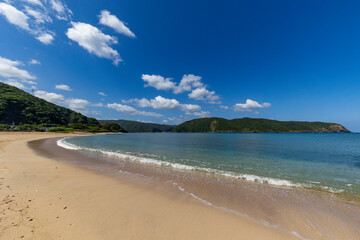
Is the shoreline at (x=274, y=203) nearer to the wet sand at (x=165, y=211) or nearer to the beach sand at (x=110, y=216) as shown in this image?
the wet sand at (x=165, y=211)

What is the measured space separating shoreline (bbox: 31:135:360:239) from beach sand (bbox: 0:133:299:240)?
19.8 inches

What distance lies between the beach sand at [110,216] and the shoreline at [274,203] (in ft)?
1.65

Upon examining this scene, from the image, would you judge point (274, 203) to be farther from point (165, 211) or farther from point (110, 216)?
point (110, 216)

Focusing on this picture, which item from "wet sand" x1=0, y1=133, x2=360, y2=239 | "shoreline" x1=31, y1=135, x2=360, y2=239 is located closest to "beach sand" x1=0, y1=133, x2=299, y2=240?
"wet sand" x1=0, y1=133, x2=360, y2=239

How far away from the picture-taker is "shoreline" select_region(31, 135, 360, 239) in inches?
181

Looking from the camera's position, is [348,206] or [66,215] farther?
[348,206]

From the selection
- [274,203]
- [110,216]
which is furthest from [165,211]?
[274,203]

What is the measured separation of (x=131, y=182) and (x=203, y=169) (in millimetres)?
5947

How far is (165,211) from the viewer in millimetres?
5180

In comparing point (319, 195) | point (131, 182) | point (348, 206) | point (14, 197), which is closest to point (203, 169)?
point (131, 182)

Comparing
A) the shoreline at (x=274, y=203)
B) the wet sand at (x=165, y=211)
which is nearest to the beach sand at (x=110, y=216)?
the wet sand at (x=165, y=211)

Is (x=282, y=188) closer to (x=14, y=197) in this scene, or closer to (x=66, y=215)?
(x=66, y=215)

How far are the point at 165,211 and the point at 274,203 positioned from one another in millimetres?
4983

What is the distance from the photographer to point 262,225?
4562mm
